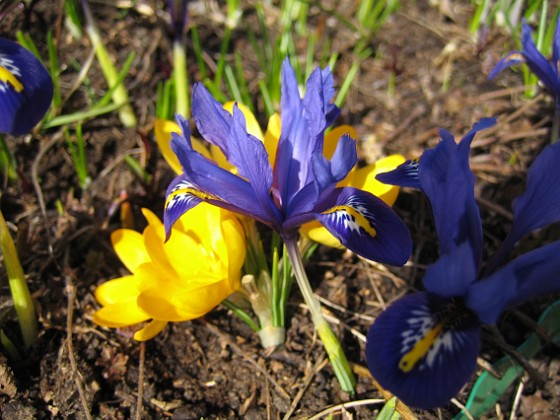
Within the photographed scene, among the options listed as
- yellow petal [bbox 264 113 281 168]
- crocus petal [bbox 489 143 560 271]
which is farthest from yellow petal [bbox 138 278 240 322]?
crocus petal [bbox 489 143 560 271]

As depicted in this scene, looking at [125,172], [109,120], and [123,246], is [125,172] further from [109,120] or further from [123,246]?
[123,246]

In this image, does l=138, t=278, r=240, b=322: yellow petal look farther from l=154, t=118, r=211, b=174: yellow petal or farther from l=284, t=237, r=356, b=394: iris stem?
l=154, t=118, r=211, b=174: yellow petal

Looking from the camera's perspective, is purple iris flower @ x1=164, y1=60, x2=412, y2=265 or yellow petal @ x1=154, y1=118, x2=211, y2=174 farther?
yellow petal @ x1=154, y1=118, x2=211, y2=174

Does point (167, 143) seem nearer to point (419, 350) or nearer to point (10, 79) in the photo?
point (10, 79)

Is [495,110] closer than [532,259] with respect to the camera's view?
No

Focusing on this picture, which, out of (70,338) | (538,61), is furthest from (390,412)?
(538,61)

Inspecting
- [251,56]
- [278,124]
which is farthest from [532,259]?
[251,56]

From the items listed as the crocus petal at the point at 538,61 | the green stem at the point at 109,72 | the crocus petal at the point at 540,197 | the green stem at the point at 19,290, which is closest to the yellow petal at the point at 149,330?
the green stem at the point at 19,290
